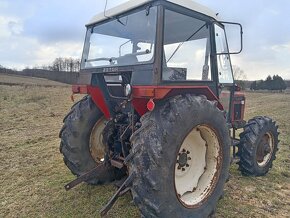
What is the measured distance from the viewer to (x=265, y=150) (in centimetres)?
493

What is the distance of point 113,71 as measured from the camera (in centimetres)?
345

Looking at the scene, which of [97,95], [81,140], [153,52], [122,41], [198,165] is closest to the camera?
[153,52]


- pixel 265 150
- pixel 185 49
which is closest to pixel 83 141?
pixel 185 49

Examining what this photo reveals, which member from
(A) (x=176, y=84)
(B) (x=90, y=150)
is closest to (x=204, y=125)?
(A) (x=176, y=84)

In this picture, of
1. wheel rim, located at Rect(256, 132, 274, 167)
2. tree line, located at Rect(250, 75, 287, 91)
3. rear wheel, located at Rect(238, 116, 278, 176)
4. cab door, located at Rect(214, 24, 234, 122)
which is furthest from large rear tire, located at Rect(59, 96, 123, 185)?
tree line, located at Rect(250, 75, 287, 91)

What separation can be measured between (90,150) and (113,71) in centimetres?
138

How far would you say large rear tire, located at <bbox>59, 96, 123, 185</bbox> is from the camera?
400cm

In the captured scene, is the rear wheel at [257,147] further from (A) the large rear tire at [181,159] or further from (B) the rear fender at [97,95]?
(B) the rear fender at [97,95]

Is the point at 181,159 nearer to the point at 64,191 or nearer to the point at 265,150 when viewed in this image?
the point at 64,191

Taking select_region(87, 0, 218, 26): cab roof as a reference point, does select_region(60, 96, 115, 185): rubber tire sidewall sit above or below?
below

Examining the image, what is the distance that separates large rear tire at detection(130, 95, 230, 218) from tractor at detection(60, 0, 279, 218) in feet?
0.03

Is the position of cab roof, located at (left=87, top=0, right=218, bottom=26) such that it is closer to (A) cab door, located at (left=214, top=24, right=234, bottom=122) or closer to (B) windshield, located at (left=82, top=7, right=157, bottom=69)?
(B) windshield, located at (left=82, top=7, right=157, bottom=69)

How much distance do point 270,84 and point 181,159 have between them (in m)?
59.2

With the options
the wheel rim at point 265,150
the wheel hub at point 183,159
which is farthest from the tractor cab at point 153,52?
the wheel rim at point 265,150
